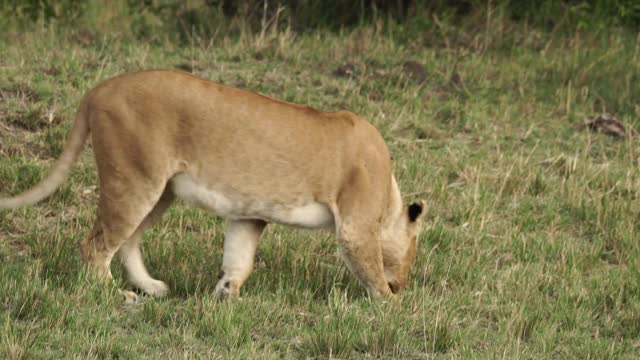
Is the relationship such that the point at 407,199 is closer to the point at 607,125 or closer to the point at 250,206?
the point at 250,206

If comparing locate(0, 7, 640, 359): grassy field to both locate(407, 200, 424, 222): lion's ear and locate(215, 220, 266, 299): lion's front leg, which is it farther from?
locate(407, 200, 424, 222): lion's ear

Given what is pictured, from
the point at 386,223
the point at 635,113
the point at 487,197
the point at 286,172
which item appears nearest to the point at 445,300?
the point at 386,223

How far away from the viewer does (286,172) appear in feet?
23.9

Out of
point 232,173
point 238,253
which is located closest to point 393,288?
point 238,253

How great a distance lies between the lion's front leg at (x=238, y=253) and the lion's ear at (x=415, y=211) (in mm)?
822

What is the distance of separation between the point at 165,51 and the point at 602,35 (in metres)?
4.46

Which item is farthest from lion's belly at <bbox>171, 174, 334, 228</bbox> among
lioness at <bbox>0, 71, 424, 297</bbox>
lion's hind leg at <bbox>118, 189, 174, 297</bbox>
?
lion's hind leg at <bbox>118, 189, 174, 297</bbox>

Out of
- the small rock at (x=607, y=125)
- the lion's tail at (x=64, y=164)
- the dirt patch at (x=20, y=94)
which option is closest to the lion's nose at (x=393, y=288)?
the lion's tail at (x=64, y=164)

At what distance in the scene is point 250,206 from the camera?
23.7 ft

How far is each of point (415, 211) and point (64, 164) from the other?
1952mm

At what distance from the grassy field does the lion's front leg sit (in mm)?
112

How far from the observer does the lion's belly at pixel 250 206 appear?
711 centimetres

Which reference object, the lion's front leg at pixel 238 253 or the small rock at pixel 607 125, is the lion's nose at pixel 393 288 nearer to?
the lion's front leg at pixel 238 253

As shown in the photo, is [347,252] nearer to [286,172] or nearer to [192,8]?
[286,172]
